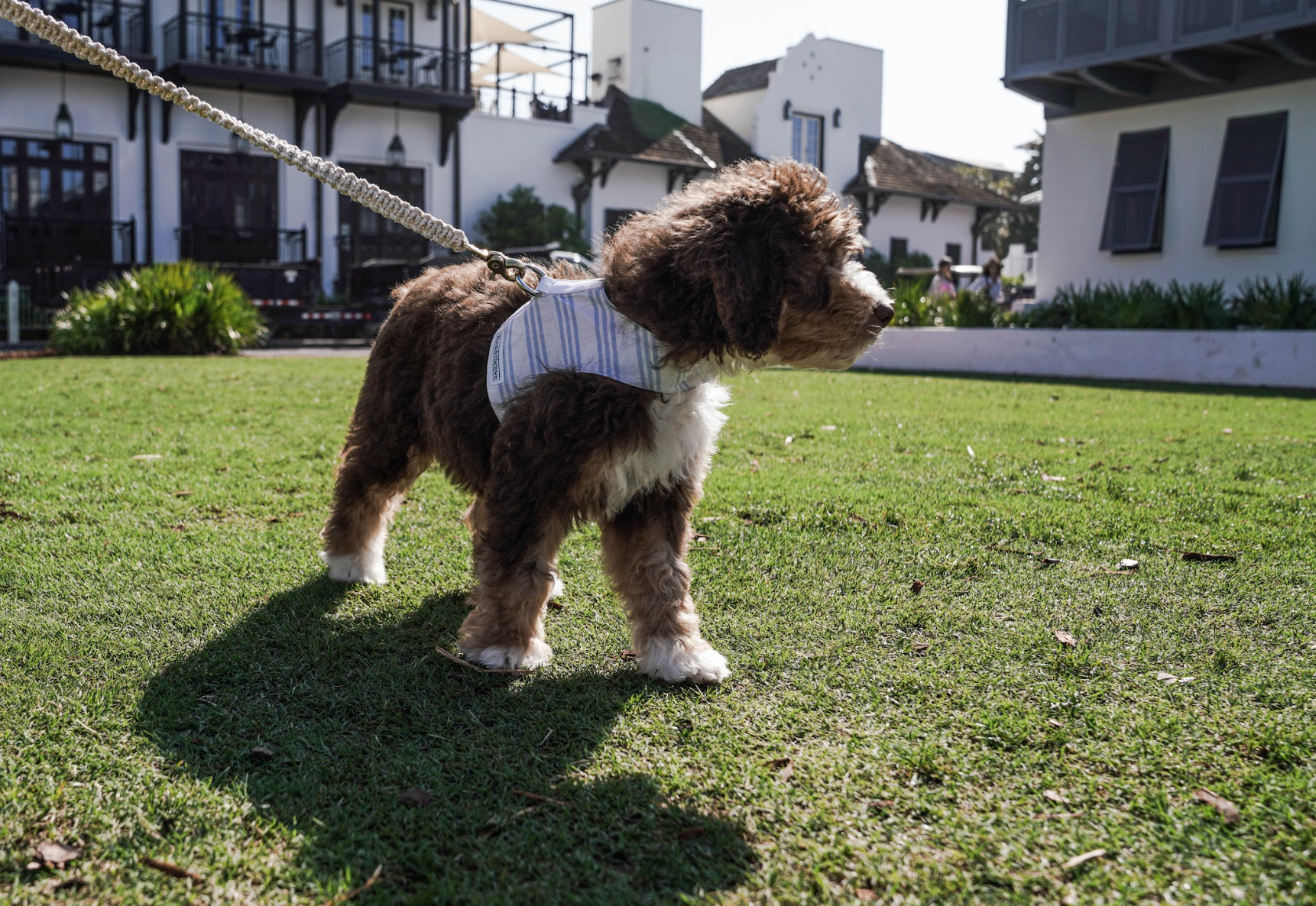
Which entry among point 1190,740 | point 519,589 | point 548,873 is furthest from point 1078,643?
point 548,873

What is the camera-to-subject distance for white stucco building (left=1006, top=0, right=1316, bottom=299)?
15750 millimetres

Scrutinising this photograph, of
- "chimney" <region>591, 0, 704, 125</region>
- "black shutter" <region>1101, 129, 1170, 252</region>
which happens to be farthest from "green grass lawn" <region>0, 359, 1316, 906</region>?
"chimney" <region>591, 0, 704, 125</region>

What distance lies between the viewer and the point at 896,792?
8.20ft

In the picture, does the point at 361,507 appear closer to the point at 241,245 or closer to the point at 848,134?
the point at 241,245

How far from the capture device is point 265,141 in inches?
146

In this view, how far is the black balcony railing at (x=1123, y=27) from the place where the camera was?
1505 cm

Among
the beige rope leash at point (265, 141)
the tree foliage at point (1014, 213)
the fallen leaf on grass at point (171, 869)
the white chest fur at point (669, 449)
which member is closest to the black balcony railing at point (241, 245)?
the beige rope leash at point (265, 141)

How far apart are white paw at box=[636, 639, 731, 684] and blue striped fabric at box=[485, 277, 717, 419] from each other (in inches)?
31.2

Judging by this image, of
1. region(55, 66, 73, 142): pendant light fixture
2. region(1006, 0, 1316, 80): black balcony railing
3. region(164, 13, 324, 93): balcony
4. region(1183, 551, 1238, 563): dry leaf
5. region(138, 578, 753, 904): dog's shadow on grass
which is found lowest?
region(138, 578, 753, 904): dog's shadow on grass

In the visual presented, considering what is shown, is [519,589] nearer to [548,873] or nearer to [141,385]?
[548,873]

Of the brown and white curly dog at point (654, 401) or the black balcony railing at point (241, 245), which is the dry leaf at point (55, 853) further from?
the black balcony railing at point (241, 245)

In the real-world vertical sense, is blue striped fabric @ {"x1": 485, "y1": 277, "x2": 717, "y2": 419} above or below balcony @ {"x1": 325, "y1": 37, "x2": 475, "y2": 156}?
below

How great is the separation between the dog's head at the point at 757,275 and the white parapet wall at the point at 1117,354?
8.79m

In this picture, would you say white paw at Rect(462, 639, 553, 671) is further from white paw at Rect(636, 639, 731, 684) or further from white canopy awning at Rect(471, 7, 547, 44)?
white canopy awning at Rect(471, 7, 547, 44)
